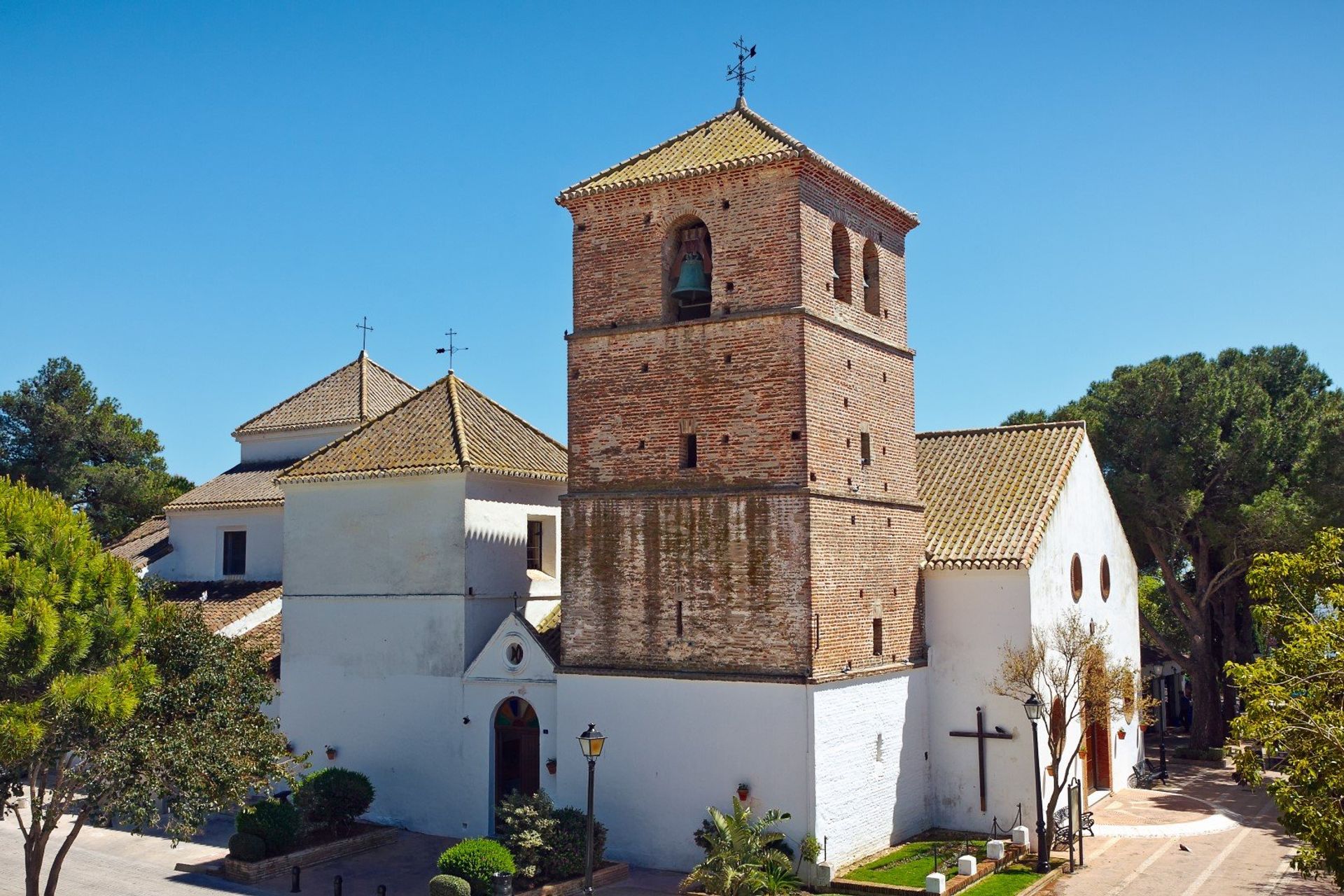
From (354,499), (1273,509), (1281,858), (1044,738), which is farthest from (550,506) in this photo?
(1273,509)

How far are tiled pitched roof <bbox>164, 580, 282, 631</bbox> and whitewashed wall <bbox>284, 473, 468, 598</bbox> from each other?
3.81m

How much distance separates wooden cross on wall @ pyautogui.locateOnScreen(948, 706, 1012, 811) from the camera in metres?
22.1

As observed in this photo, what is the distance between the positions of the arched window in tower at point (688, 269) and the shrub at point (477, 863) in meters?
9.80

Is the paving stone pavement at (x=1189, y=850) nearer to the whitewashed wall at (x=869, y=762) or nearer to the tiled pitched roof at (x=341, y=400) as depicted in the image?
the whitewashed wall at (x=869, y=762)

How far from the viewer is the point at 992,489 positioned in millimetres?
25047

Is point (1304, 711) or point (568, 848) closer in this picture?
point (1304, 711)

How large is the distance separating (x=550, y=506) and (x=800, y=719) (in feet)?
30.5

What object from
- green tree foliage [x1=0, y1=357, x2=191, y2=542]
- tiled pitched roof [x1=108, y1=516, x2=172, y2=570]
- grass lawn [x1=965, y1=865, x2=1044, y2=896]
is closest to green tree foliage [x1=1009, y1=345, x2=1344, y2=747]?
grass lawn [x1=965, y1=865, x2=1044, y2=896]

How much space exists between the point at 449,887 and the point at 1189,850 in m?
13.9

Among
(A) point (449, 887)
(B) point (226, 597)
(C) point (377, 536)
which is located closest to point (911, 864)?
(A) point (449, 887)

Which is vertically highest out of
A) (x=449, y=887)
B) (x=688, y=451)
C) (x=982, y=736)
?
(x=688, y=451)

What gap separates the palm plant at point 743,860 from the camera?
17625 millimetres

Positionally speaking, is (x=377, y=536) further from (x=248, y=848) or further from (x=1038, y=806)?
(x=1038, y=806)

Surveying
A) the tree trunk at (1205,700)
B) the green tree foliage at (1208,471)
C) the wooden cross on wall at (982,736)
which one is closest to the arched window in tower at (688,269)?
the wooden cross on wall at (982,736)
